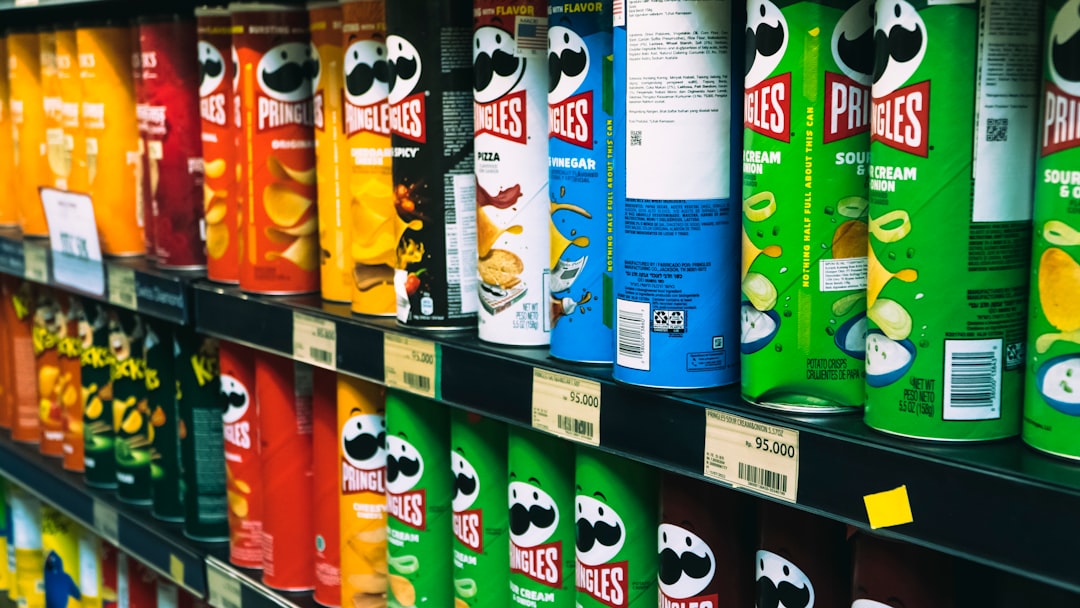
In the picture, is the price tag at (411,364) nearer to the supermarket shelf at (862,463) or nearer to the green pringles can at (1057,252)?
the supermarket shelf at (862,463)

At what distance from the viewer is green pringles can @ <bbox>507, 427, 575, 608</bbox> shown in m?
1.14

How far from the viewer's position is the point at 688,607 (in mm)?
1000

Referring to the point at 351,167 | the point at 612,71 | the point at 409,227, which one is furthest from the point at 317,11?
the point at 612,71

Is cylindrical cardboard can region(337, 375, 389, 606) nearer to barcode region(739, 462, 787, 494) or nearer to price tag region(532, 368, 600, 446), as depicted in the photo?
price tag region(532, 368, 600, 446)

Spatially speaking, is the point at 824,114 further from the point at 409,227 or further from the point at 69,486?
the point at 69,486

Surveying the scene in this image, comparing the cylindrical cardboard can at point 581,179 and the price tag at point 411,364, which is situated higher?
the cylindrical cardboard can at point 581,179

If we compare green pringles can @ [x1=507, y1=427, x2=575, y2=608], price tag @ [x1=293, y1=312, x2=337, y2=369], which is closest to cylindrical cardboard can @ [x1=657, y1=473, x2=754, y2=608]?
green pringles can @ [x1=507, y1=427, x2=575, y2=608]

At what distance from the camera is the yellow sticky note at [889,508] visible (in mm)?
763

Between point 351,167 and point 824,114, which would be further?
point 351,167

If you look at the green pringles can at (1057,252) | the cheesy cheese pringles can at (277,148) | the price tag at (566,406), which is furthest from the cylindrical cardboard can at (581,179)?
the cheesy cheese pringles can at (277,148)

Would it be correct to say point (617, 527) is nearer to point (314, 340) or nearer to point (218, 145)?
point (314, 340)

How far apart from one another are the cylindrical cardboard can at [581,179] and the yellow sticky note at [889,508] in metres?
0.31

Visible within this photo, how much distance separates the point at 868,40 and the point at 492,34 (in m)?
0.41

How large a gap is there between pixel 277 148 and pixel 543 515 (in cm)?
66
